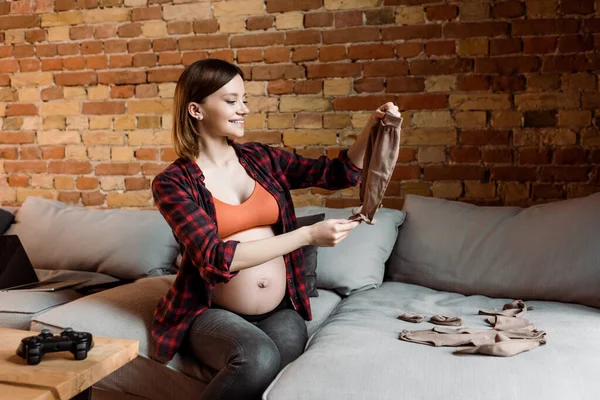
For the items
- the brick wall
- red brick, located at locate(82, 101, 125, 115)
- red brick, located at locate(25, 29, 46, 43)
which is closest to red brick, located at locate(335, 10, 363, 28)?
the brick wall

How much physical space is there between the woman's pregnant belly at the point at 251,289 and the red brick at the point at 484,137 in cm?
131

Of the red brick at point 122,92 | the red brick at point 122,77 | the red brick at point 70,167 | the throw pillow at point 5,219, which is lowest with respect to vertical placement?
the throw pillow at point 5,219

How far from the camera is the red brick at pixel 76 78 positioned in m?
3.30

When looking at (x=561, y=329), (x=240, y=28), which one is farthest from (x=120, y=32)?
(x=561, y=329)

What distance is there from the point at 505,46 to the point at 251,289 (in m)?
1.70

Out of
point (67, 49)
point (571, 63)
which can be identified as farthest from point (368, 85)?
point (67, 49)

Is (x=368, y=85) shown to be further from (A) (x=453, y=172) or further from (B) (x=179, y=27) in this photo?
(B) (x=179, y=27)

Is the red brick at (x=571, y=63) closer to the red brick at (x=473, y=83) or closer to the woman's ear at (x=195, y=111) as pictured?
the red brick at (x=473, y=83)

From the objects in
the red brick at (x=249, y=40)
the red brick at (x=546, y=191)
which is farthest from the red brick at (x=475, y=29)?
the red brick at (x=249, y=40)

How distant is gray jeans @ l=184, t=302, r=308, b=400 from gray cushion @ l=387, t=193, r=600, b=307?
723 millimetres

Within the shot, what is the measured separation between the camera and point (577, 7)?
2596 mm

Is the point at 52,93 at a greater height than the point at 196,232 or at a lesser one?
greater

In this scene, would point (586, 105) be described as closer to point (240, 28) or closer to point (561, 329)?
point (561, 329)

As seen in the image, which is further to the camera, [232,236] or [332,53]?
[332,53]
